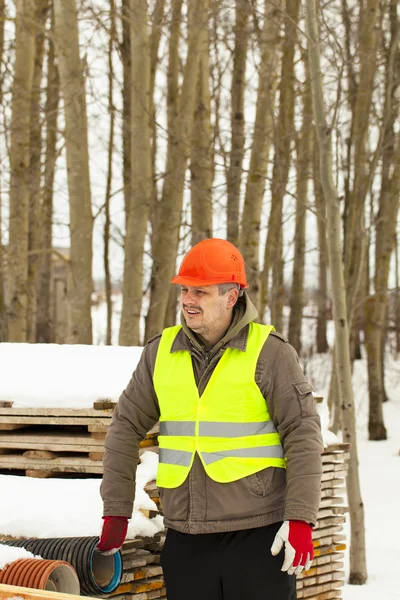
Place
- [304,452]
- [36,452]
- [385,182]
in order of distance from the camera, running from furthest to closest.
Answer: [385,182]
[36,452]
[304,452]

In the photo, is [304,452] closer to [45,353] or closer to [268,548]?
[268,548]

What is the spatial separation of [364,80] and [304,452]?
1114 cm

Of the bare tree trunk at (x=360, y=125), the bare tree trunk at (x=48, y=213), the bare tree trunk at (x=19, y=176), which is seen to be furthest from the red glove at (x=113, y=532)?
the bare tree trunk at (x=48, y=213)

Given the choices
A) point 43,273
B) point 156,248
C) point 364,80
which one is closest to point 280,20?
point 364,80

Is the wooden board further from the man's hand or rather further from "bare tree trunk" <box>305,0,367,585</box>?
"bare tree trunk" <box>305,0,367,585</box>

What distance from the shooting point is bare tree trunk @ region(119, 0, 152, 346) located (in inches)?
450

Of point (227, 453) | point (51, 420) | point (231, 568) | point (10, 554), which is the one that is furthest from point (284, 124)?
point (231, 568)

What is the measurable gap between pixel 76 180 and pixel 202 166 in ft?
7.15

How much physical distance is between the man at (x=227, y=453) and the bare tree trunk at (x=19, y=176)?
970cm

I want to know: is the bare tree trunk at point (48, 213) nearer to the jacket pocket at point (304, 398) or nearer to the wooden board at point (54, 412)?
the wooden board at point (54, 412)

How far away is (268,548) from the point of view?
359 cm

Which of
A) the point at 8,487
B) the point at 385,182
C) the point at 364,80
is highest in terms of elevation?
the point at 364,80

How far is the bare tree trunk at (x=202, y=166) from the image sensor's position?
12.3 metres

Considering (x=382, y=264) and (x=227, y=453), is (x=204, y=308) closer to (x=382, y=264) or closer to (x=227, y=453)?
(x=227, y=453)
